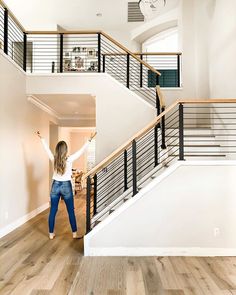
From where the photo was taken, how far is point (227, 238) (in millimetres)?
4031

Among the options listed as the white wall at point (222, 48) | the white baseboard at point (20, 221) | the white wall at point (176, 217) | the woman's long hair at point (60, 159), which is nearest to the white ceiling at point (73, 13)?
the white wall at point (222, 48)

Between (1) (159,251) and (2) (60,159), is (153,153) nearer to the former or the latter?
(2) (60,159)

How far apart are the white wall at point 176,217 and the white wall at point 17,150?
86.0 inches

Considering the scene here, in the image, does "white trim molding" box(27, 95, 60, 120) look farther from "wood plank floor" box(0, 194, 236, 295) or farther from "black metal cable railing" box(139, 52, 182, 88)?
"wood plank floor" box(0, 194, 236, 295)

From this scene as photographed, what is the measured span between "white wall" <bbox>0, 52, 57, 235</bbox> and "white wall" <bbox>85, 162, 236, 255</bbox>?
2.18 m

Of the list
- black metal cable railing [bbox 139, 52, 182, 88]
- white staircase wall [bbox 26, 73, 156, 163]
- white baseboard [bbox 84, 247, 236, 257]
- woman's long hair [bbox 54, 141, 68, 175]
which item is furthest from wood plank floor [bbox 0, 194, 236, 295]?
black metal cable railing [bbox 139, 52, 182, 88]

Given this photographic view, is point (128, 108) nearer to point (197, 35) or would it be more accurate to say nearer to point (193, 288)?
point (197, 35)

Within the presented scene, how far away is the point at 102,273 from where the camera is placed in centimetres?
343

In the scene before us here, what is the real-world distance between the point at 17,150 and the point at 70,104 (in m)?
2.18

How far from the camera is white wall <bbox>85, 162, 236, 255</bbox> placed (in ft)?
13.3

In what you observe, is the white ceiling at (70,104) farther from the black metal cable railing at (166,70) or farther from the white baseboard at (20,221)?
the white baseboard at (20,221)

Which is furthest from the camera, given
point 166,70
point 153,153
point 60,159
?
point 166,70

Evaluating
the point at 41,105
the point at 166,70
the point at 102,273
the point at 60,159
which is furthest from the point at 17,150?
the point at 166,70

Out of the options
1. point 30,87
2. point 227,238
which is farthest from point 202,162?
point 30,87
